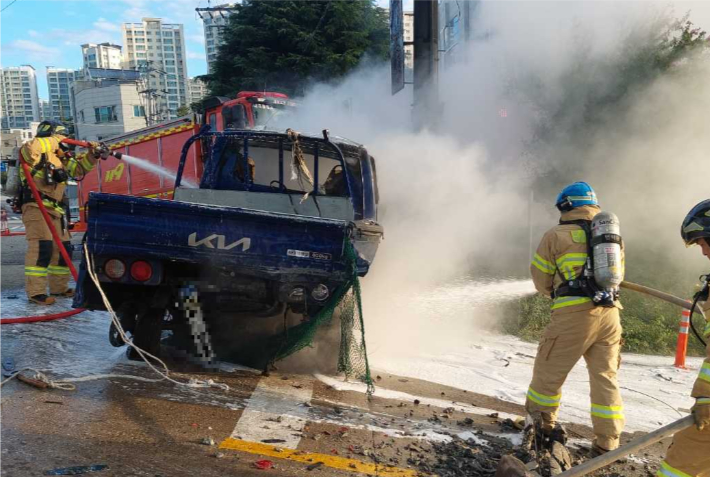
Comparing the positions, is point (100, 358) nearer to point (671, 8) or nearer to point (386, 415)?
point (386, 415)

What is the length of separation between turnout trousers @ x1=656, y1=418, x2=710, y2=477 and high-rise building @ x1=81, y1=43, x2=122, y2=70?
89368mm

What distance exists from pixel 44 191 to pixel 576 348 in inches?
216

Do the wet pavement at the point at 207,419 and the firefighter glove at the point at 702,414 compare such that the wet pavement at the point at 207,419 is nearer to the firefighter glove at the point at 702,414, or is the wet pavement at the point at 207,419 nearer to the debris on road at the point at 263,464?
the debris on road at the point at 263,464

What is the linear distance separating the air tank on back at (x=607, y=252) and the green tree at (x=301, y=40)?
1643cm

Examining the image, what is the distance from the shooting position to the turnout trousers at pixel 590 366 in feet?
10.9

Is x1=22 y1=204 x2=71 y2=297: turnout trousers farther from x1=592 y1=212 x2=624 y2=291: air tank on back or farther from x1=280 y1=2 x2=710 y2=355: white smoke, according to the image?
x1=592 y1=212 x2=624 y2=291: air tank on back

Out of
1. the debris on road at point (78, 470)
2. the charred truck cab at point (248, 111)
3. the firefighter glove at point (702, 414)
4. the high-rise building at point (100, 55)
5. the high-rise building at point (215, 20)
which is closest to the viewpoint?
the firefighter glove at point (702, 414)

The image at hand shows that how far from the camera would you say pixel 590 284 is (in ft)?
11.0

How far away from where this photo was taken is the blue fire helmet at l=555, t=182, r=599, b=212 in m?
3.60

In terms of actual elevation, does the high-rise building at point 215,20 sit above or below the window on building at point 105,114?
above

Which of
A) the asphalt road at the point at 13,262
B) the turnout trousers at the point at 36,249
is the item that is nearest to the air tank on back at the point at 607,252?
the turnout trousers at the point at 36,249

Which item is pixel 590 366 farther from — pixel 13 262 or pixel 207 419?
pixel 13 262

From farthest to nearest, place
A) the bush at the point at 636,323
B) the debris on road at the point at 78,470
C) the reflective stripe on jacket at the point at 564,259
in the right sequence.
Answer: the bush at the point at 636,323 < the reflective stripe on jacket at the point at 564,259 < the debris on road at the point at 78,470

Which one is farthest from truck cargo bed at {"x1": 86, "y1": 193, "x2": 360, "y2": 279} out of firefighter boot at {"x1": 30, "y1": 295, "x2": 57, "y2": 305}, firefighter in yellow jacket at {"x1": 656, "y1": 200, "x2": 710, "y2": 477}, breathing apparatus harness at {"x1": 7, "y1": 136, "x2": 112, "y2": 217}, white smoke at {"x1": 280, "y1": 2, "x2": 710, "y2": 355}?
white smoke at {"x1": 280, "y1": 2, "x2": 710, "y2": 355}
